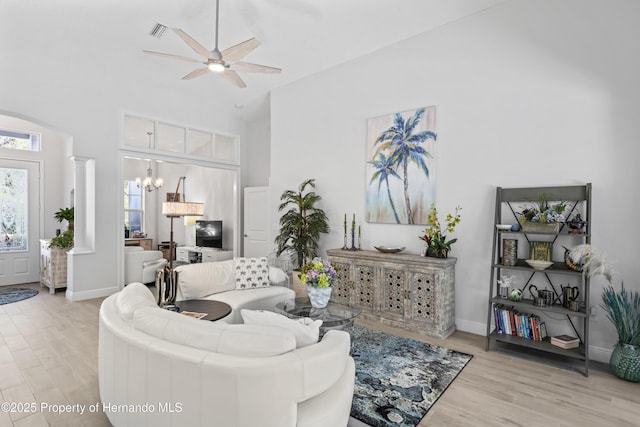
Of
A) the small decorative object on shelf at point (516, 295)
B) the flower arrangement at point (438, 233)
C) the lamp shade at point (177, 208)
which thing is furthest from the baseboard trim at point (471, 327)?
the lamp shade at point (177, 208)

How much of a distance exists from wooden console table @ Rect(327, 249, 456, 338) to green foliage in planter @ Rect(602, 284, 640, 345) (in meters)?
1.43

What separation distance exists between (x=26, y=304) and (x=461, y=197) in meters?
6.37

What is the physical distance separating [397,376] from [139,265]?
514 centimetres

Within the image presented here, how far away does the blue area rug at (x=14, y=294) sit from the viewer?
533 cm

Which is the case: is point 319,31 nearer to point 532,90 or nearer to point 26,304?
point 532,90

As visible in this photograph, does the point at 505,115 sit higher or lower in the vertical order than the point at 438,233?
higher

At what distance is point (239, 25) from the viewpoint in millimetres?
4637

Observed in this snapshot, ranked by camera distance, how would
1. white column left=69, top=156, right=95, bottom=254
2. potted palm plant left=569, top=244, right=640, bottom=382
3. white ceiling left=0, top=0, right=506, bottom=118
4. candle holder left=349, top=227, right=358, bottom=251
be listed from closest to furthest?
potted palm plant left=569, top=244, right=640, bottom=382, white ceiling left=0, top=0, right=506, bottom=118, candle holder left=349, top=227, right=358, bottom=251, white column left=69, top=156, right=95, bottom=254

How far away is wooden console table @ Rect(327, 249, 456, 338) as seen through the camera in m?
3.83

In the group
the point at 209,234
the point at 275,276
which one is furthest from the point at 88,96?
the point at 275,276

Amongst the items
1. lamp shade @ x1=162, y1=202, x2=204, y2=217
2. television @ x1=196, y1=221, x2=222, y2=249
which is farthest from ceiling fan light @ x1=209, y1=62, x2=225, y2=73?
television @ x1=196, y1=221, x2=222, y2=249

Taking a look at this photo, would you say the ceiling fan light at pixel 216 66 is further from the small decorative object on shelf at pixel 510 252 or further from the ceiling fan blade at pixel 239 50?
the small decorative object on shelf at pixel 510 252

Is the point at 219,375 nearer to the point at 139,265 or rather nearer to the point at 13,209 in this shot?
the point at 139,265

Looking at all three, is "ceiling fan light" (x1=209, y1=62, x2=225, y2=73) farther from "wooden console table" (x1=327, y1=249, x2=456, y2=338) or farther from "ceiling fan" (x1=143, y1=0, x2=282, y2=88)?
"wooden console table" (x1=327, y1=249, x2=456, y2=338)
